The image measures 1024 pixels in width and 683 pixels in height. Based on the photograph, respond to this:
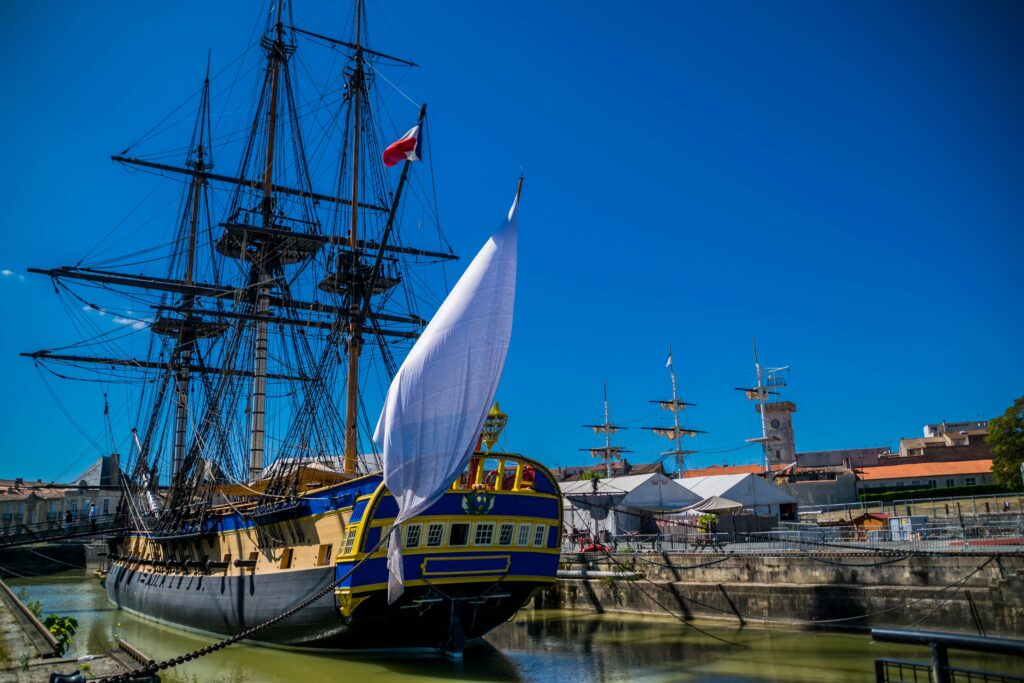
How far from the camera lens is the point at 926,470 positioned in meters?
54.7

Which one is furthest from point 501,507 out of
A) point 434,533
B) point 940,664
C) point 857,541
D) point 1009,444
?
point 1009,444

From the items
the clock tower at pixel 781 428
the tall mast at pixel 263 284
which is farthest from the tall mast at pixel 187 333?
the clock tower at pixel 781 428

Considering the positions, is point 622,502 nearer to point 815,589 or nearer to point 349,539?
point 815,589

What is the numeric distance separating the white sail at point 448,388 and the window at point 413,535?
1662mm

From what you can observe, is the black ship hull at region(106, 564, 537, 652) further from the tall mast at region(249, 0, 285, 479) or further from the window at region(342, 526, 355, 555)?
the tall mast at region(249, 0, 285, 479)

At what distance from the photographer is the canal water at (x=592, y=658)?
664 inches

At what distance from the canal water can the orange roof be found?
37289 mm

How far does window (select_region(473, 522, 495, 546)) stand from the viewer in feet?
63.4

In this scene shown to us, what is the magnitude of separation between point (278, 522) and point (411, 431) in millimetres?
8648

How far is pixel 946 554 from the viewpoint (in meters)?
20.2

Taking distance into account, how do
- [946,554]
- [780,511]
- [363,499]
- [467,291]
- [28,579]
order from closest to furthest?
[467,291] < [363,499] < [946,554] < [780,511] < [28,579]

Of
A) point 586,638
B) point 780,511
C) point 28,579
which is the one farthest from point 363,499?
point 28,579

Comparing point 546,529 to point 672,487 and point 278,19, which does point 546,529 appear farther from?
point 278,19

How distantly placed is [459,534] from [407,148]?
9653 millimetres
